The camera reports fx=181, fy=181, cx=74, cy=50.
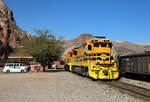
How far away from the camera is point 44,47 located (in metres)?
29.2

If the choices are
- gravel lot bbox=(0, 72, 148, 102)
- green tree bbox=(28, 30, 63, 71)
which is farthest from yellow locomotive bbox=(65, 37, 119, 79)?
green tree bbox=(28, 30, 63, 71)

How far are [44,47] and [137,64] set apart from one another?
53.5 ft

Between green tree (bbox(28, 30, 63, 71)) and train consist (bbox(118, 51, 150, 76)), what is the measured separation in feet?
41.7

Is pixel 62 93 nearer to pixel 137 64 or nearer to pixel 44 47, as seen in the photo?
pixel 137 64

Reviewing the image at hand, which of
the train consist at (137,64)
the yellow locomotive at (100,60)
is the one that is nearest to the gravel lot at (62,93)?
the yellow locomotive at (100,60)

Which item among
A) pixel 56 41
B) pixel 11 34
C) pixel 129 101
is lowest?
pixel 129 101

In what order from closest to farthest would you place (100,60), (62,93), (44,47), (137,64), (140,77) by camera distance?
(62,93) → (100,60) → (137,64) → (140,77) → (44,47)

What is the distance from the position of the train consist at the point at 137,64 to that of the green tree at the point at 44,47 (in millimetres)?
12707

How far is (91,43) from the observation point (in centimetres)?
1684

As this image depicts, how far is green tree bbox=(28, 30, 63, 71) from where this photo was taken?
96.5 ft

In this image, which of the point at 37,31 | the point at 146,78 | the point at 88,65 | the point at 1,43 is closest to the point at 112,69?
the point at 88,65

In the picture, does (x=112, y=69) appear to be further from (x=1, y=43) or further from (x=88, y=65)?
(x=1, y=43)

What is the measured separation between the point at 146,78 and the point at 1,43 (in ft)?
278

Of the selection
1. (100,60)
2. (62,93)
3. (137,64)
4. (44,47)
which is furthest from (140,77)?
(44,47)
